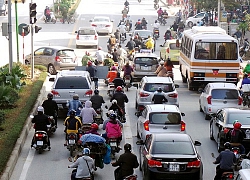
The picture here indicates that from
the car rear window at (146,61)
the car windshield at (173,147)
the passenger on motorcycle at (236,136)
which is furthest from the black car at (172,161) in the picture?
the car rear window at (146,61)

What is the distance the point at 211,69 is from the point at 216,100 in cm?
681

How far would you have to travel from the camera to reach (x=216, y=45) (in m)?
32.2

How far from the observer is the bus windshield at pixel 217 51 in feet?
106

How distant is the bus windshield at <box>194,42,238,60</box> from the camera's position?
1271 inches

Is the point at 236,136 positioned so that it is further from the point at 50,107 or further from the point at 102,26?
the point at 102,26

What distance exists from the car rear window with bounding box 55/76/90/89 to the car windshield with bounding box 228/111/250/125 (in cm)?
636

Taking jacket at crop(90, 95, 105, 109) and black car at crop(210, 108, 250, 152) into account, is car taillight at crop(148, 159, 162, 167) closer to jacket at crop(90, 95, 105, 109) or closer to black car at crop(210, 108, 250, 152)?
black car at crop(210, 108, 250, 152)

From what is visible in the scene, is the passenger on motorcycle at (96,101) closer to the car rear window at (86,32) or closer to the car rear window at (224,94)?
the car rear window at (224,94)

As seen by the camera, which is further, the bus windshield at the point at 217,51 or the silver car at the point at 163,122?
the bus windshield at the point at 217,51

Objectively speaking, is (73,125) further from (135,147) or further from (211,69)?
(211,69)

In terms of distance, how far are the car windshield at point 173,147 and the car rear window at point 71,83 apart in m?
9.10

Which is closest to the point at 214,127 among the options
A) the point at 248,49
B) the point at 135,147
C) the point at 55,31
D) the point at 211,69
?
the point at 135,147

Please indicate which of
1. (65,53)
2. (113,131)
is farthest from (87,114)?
(65,53)

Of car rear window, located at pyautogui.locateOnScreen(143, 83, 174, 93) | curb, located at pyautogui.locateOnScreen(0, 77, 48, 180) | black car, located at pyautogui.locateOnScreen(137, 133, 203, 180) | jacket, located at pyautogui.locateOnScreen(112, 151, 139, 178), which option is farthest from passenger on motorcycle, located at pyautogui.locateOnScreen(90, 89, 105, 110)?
jacket, located at pyautogui.locateOnScreen(112, 151, 139, 178)
